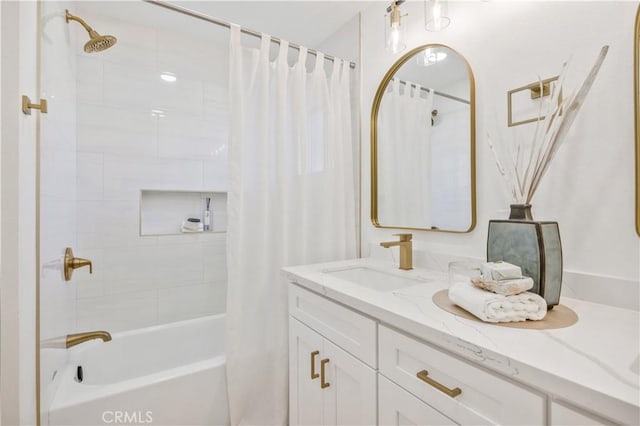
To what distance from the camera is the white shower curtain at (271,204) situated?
1441mm

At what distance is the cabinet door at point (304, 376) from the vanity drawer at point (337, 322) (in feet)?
0.16

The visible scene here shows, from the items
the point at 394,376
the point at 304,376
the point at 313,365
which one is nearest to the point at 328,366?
the point at 313,365

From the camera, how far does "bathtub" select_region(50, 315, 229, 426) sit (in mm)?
1206

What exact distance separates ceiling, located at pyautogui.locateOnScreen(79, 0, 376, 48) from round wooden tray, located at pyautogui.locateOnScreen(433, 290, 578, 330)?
1.67 metres

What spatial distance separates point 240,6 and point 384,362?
194 cm

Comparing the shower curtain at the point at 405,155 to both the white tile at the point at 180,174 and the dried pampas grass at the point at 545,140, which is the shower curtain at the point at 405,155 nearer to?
the dried pampas grass at the point at 545,140

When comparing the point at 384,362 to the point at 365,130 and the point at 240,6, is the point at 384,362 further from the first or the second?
the point at 240,6

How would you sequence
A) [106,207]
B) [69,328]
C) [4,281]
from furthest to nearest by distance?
[106,207] → [69,328] → [4,281]

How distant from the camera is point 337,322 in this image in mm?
1035

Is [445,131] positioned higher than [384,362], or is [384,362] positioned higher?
[445,131]

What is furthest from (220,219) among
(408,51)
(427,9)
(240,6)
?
(427,9)

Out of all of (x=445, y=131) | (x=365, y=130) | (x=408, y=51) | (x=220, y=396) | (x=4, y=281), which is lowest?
(x=220, y=396)

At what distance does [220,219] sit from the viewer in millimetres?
2293

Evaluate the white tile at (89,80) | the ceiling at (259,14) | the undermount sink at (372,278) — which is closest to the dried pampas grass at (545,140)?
the undermount sink at (372,278)
